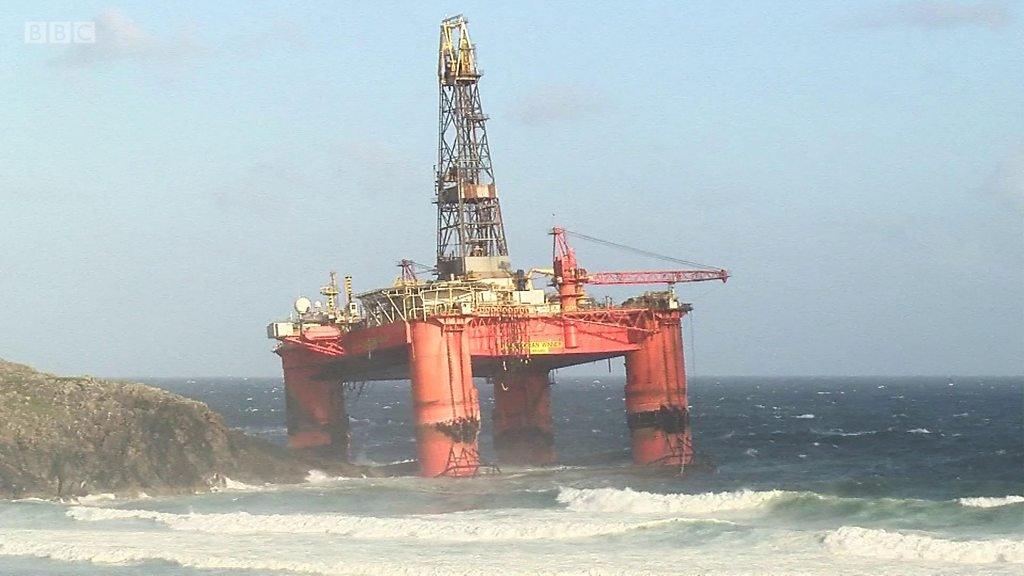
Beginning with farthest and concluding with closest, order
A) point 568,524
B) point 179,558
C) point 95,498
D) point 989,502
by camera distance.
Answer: point 95,498, point 989,502, point 568,524, point 179,558

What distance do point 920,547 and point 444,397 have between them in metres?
20.9

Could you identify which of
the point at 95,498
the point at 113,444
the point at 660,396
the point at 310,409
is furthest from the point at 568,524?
the point at 310,409

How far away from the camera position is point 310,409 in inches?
2493

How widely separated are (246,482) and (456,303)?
32.8 ft

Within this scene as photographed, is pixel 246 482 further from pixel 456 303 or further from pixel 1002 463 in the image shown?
pixel 1002 463

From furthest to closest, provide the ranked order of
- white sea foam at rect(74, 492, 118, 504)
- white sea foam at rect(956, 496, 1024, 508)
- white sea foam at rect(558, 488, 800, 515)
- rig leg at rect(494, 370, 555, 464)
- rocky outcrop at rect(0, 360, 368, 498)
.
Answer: rig leg at rect(494, 370, 555, 464), rocky outcrop at rect(0, 360, 368, 498), white sea foam at rect(74, 492, 118, 504), white sea foam at rect(558, 488, 800, 515), white sea foam at rect(956, 496, 1024, 508)

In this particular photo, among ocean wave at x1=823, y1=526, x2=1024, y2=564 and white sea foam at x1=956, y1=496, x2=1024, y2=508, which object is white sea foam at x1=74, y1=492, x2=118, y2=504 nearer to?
ocean wave at x1=823, y1=526, x2=1024, y2=564

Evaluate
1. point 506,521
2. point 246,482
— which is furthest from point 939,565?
point 246,482

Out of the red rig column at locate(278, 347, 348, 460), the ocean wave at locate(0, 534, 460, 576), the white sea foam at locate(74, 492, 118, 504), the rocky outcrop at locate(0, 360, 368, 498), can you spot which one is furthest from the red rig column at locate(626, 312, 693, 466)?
the ocean wave at locate(0, 534, 460, 576)

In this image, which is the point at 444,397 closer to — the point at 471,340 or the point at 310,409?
the point at 471,340

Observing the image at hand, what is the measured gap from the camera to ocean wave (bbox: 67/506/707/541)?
1506 inches

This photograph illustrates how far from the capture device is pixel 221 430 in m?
52.6

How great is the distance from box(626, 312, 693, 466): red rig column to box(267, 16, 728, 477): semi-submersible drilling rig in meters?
0.04

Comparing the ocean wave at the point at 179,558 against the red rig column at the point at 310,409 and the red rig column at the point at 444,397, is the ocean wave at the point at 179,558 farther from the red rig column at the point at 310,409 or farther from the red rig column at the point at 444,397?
the red rig column at the point at 310,409
